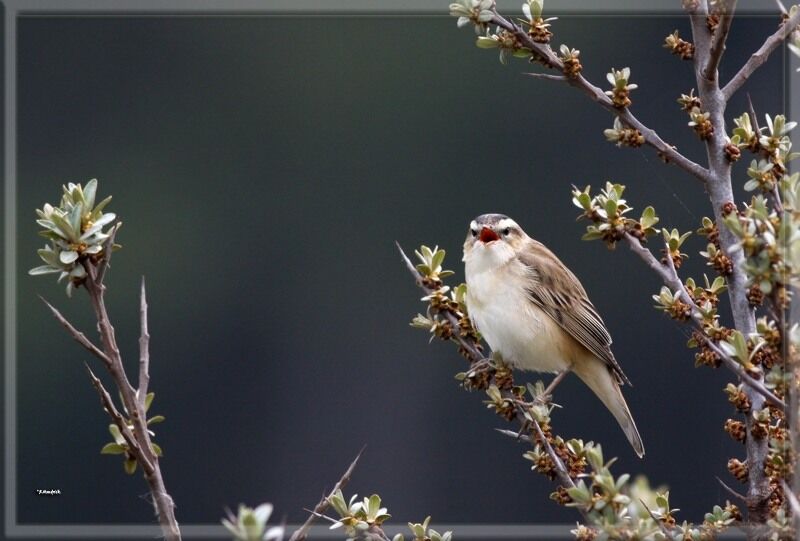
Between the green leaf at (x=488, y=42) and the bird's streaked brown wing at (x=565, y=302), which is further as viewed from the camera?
the bird's streaked brown wing at (x=565, y=302)

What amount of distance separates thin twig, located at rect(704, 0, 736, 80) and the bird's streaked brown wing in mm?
1340

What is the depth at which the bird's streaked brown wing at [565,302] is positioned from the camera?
11.5ft

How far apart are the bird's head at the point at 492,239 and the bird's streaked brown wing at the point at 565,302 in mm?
68

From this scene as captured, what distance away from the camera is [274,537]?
4.48ft

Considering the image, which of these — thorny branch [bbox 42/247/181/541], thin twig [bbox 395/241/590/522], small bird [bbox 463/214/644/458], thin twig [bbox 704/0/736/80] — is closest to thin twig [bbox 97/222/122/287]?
thorny branch [bbox 42/247/181/541]

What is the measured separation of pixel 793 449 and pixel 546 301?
174 cm

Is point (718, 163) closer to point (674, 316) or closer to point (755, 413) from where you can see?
point (674, 316)

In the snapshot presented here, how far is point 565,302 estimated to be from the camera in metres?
3.61

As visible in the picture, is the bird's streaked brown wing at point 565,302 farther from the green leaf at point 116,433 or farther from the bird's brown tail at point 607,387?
the green leaf at point 116,433

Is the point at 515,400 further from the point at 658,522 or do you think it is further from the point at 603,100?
the point at 603,100

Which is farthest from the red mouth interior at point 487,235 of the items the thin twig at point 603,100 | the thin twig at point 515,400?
the thin twig at point 603,100

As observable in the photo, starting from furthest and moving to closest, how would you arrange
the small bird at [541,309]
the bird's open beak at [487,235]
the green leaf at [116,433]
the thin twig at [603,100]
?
the bird's open beak at [487,235], the small bird at [541,309], the thin twig at [603,100], the green leaf at [116,433]

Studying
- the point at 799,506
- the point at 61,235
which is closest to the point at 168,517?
the point at 61,235

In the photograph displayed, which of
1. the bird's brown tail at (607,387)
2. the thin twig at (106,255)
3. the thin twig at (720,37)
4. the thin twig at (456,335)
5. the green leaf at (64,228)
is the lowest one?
the bird's brown tail at (607,387)
